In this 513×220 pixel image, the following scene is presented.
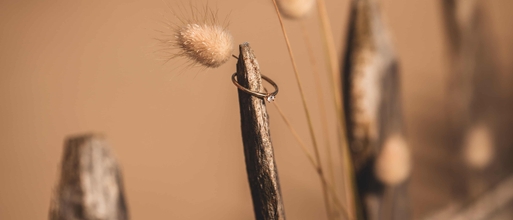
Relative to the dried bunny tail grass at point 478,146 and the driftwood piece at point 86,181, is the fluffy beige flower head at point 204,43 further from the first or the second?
the dried bunny tail grass at point 478,146

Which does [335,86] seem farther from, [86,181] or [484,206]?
[484,206]

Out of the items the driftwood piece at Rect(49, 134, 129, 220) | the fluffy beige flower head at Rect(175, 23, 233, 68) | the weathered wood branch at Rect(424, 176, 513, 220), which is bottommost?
the weathered wood branch at Rect(424, 176, 513, 220)

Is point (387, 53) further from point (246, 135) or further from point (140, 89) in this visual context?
point (140, 89)

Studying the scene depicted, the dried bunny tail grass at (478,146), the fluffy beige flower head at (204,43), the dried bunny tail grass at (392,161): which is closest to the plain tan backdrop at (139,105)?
the fluffy beige flower head at (204,43)

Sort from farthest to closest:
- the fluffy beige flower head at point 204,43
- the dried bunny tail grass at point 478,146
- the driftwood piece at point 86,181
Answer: the dried bunny tail grass at point 478,146 < the fluffy beige flower head at point 204,43 < the driftwood piece at point 86,181

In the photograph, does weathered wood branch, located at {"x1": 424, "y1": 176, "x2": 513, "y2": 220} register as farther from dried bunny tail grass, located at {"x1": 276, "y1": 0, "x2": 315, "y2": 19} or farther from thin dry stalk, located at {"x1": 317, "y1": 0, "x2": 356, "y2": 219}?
dried bunny tail grass, located at {"x1": 276, "y1": 0, "x2": 315, "y2": 19}

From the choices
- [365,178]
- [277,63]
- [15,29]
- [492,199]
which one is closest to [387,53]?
[365,178]

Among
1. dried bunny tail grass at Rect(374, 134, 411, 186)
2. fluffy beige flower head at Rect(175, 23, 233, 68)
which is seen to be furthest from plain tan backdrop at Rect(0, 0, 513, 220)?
dried bunny tail grass at Rect(374, 134, 411, 186)
